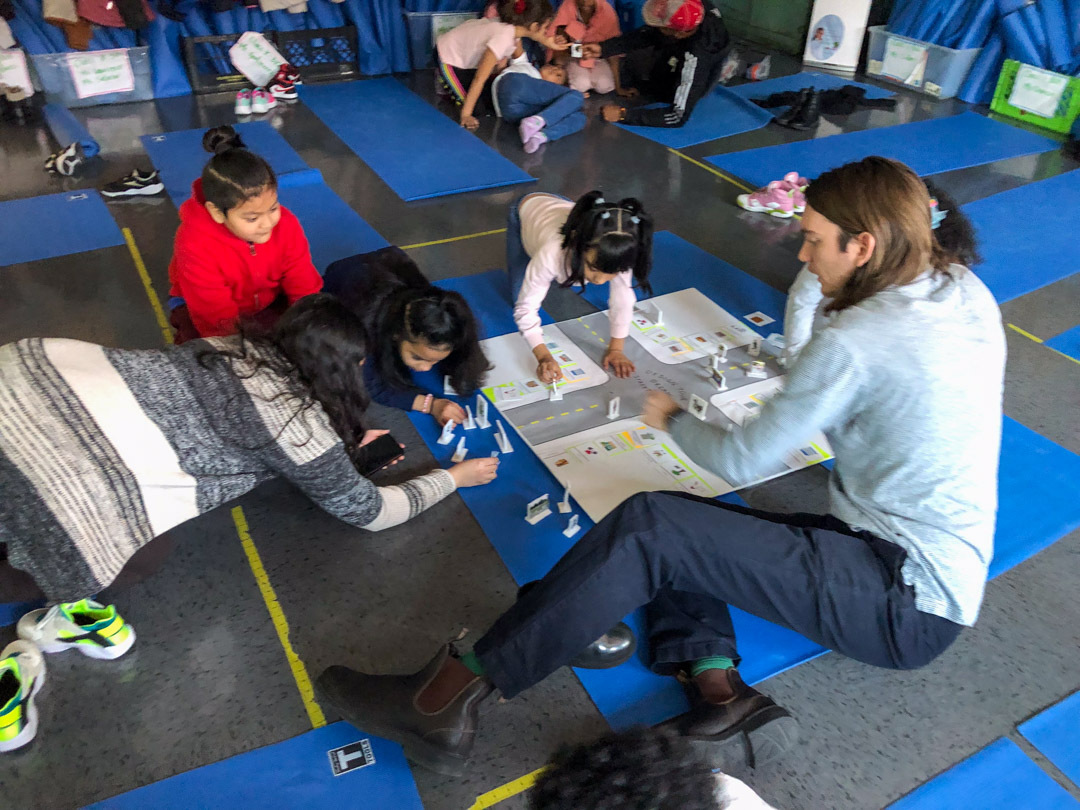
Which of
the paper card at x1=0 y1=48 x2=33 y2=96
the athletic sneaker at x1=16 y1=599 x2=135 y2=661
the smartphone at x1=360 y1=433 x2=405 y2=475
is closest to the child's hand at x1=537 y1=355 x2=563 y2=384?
the smartphone at x1=360 y1=433 x2=405 y2=475

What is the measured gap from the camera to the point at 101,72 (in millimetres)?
5414

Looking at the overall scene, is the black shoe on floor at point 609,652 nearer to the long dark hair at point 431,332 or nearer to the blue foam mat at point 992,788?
the blue foam mat at point 992,788

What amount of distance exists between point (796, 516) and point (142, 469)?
5.23 feet

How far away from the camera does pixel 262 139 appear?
491 cm

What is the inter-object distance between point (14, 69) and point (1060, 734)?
653 cm

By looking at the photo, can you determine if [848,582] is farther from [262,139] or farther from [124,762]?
[262,139]

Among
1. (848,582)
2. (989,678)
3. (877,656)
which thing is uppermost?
(848,582)

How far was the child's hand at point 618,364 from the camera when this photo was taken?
296 cm

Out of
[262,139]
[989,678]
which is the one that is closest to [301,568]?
[989,678]

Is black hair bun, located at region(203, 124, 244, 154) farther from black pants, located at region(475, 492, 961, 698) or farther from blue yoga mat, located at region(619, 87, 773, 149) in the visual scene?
blue yoga mat, located at region(619, 87, 773, 149)

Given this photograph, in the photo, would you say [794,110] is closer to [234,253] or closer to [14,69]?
[234,253]

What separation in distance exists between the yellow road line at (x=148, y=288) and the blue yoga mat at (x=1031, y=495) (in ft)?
10.1

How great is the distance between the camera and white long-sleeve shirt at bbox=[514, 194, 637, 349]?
2789mm

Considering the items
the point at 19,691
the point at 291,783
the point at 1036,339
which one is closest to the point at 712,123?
the point at 1036,339
